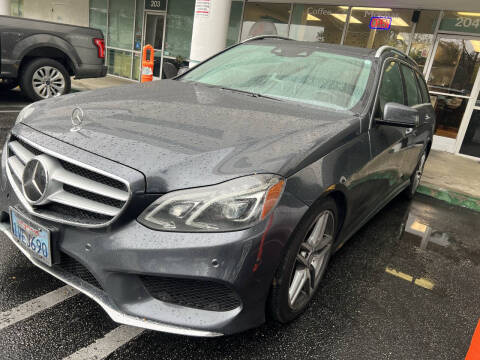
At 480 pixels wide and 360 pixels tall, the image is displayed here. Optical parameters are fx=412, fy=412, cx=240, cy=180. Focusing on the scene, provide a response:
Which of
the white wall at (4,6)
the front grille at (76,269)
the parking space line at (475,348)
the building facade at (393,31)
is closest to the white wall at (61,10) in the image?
the white wall at (4,6)

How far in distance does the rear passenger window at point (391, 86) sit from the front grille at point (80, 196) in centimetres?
205

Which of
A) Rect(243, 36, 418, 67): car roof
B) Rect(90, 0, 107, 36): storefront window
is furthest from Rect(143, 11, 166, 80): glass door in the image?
Rect(243, 36, 418, 67): car roof

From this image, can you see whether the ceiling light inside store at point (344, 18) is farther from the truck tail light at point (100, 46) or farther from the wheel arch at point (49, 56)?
the wheel arch at point (49, 56)

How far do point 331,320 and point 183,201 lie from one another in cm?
132

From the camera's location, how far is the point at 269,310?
2.14 meters

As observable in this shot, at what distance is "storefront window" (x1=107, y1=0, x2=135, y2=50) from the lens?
14.1 metres

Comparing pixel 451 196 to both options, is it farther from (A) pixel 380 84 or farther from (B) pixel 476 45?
(B) pixel 476 45

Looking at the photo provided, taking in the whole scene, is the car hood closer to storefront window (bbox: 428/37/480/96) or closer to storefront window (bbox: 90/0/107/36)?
storefront window (bbox: 428/37/480/96)

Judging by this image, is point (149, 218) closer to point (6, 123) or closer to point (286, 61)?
point (286, 61)

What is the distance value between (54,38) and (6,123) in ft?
7.06

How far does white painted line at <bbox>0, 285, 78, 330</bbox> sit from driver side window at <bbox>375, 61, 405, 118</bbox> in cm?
236

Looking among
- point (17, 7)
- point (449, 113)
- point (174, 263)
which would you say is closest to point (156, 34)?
point (449, 113)

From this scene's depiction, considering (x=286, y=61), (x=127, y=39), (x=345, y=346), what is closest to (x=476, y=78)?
(x=286, y=61)

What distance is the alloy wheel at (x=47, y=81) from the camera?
24.8 ft
